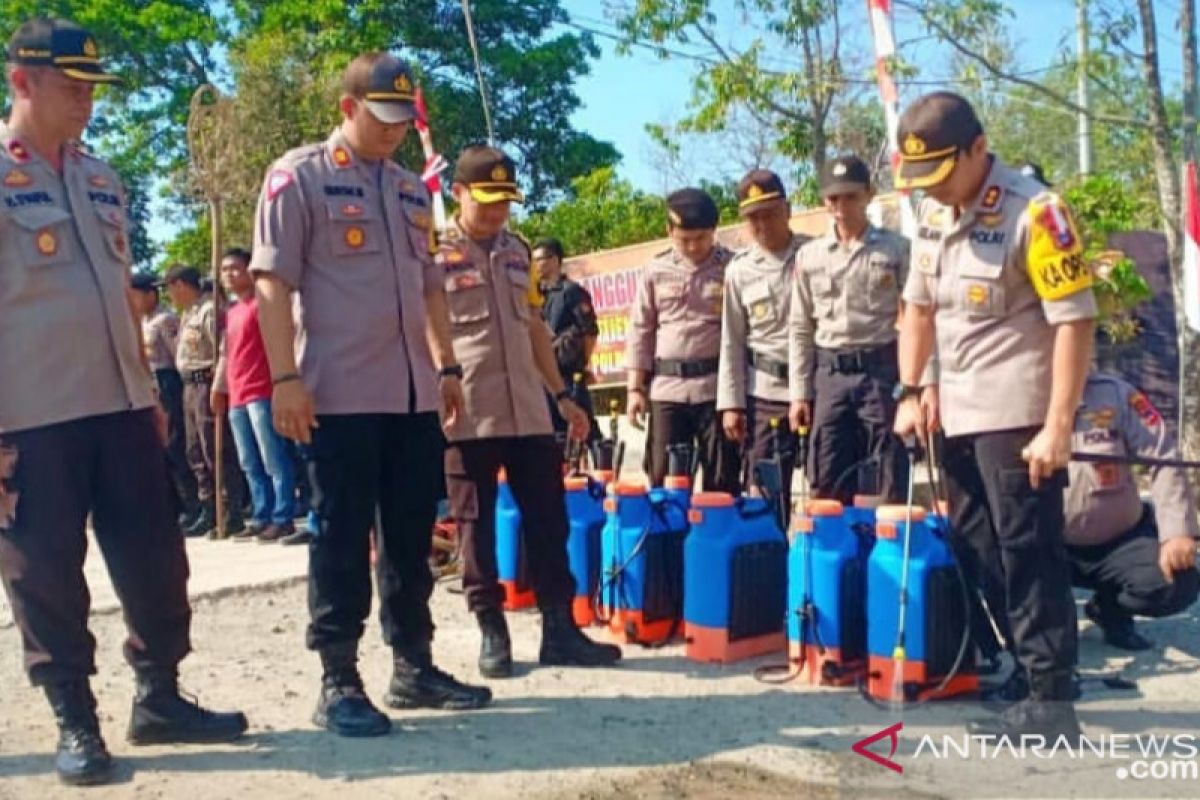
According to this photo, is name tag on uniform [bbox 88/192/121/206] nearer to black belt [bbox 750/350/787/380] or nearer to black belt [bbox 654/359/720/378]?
black belt [bbox 654/359/720/378]

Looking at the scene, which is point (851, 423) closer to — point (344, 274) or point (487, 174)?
point (487, 174)

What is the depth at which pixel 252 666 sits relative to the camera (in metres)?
5.48

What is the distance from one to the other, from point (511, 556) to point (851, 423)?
1.76 metres

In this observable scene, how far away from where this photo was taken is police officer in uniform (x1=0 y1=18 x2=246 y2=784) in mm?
3988

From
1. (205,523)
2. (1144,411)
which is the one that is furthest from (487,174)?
(205,523)

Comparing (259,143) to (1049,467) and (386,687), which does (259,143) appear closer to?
(386,687)

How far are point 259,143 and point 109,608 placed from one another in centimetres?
1289

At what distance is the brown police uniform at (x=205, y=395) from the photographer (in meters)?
9.80

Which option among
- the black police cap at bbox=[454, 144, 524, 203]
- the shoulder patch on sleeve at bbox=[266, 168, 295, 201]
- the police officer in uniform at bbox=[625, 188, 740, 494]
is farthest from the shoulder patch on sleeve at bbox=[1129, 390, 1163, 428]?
the shoulder patch on sleeve at bbox=[266, 168, 295, 201]

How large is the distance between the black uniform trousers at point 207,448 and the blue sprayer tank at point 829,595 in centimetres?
593

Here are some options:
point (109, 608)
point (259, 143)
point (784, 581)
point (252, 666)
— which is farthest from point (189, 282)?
point (259, 143)

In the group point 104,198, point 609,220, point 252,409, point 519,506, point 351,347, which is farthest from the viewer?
point 609,220

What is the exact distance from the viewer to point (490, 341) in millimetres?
5371

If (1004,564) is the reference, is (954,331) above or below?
above
